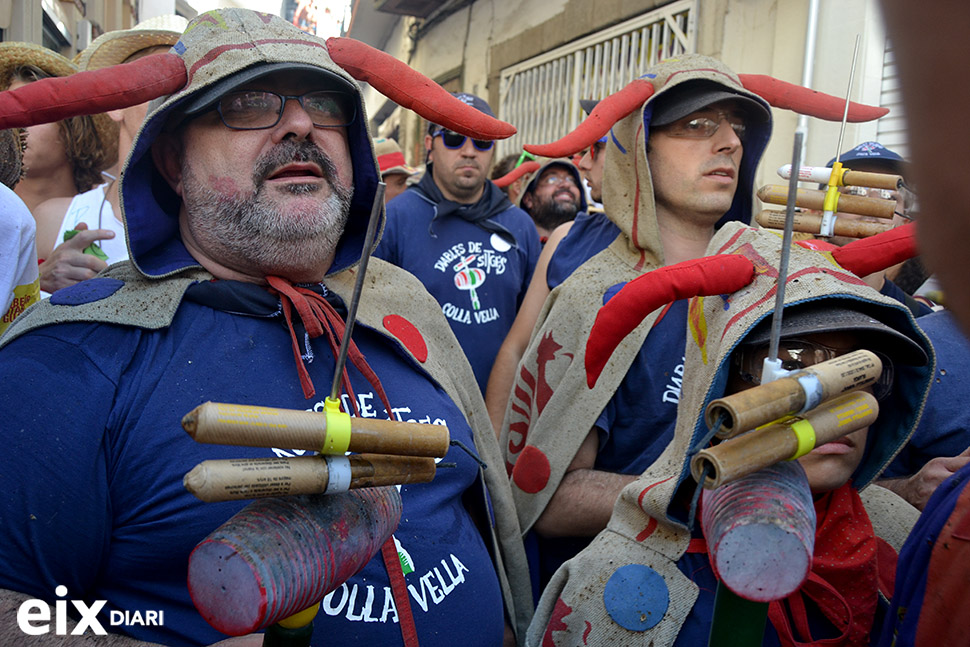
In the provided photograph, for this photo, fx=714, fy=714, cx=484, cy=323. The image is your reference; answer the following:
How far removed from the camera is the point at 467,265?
168 inches

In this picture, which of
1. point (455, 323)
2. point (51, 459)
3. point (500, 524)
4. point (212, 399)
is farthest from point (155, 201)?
point (455, 323)

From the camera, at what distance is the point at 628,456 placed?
→ 2586 mm

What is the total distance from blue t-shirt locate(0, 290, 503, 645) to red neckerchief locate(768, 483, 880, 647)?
0.77m

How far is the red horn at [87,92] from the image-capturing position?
173 centimetres

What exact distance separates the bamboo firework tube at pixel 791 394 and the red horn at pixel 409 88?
1.25m

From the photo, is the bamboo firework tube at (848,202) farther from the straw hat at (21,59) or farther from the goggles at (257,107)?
the straw hat at (21,59)

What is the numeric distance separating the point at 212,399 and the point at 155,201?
730 mm

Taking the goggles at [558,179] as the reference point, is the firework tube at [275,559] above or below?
below

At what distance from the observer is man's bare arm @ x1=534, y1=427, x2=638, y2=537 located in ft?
8.00

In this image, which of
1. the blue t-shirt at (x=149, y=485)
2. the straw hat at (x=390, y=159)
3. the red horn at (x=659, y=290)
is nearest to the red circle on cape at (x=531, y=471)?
the blue t-shirt at (x=149, y=485)

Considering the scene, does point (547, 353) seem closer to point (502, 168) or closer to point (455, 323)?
point (455, 323)

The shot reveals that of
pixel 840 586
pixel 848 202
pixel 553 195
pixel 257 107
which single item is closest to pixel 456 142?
pixel 553 195

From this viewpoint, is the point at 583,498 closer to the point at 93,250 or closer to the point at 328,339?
the point at 328,339

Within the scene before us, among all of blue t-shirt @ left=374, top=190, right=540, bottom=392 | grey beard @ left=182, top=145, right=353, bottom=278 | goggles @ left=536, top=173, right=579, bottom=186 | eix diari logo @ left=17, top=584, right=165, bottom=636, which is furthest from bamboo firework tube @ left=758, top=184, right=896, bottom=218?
goggles @ left=536, top=173, right=579, bottom=186
